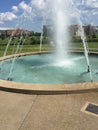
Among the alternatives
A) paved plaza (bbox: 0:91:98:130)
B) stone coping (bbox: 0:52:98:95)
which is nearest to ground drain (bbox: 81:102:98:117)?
paved plaza (bbox: 0:91:98:130)

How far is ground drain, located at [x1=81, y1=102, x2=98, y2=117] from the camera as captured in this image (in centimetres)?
541

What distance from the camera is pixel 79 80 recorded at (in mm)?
9352

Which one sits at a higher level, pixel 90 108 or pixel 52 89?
pixel 52 89

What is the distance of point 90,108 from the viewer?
5648mm

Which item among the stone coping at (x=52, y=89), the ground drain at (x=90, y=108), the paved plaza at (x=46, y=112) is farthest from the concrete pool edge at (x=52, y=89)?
the ground drain at (x=90, y=108)

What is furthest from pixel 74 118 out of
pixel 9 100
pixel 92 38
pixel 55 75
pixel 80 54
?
pixel 92 38

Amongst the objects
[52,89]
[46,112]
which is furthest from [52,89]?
[46,112]

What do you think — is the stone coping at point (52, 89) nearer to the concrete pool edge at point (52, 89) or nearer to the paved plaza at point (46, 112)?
the concrete pool edge at point (52, 89)

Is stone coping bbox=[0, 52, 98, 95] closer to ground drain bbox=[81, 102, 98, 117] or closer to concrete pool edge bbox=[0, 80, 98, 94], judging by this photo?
concrete pool edge bbox=[0, 80, 98, 94]

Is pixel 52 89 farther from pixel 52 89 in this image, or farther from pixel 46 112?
pixel 46 112

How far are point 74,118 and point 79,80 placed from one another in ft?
14.2

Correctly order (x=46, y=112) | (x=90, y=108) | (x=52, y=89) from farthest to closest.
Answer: (x=52, y=89)
(x=90, y=108)
(x=46, y=112)

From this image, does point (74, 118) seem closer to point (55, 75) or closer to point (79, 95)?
point (79, 95)

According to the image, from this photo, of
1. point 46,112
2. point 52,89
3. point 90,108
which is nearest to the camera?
point 46,112
